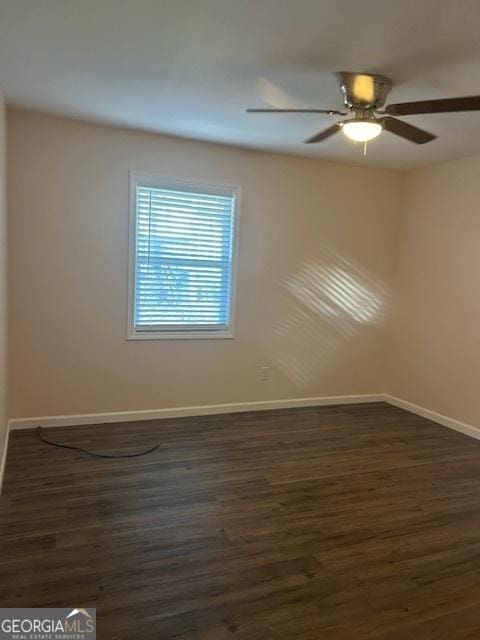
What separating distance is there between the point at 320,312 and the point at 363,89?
264cm

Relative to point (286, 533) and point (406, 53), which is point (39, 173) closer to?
point (406, 53)

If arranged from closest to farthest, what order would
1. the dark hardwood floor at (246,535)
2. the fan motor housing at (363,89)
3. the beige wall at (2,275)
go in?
1. the dark hardwood floor at (246,535)
2. the fan motor housing at (363,89)
3. the beige wall at (2,275)

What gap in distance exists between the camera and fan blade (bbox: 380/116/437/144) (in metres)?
2.60

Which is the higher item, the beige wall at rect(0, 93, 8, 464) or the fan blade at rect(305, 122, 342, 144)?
the fan blade at rect(305, 122, 342, 144)

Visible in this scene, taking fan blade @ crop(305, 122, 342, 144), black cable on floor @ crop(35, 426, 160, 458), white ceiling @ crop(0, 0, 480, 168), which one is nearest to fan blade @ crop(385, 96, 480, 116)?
white ceiling @ crop(0, 0, 480, 168)

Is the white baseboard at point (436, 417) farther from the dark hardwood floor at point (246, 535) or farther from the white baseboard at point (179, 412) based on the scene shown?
the dark hardwood floor at point (246, 535)

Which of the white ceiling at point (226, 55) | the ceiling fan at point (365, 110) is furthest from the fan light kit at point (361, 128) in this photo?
the white ceiling at point (226, 55)

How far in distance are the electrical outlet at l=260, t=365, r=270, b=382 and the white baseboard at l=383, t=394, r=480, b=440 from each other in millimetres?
1588

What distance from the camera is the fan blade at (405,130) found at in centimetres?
260

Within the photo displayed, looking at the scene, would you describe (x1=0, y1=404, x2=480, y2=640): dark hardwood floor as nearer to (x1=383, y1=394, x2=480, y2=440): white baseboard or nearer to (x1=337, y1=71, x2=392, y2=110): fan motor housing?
(x1=383, y1=394, x2=480, y2=440): white baseboard

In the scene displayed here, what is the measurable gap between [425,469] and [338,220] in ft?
8.80

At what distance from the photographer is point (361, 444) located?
3.94 m

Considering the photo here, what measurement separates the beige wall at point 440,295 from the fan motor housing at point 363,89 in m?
2.15

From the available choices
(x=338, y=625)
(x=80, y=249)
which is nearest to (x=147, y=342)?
(x=80, y=249)
